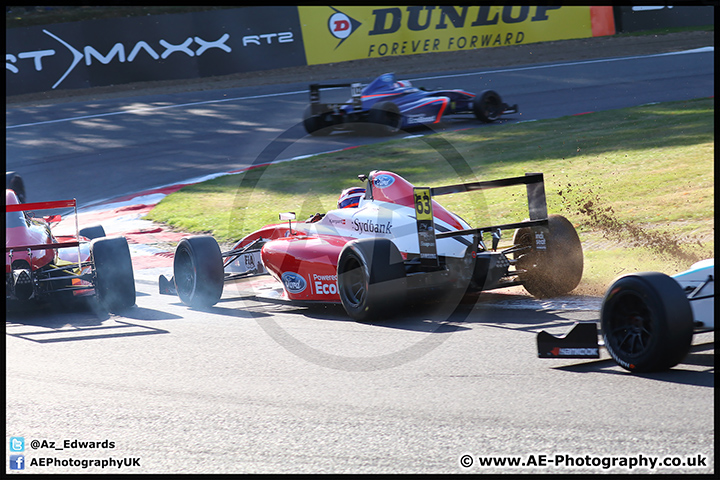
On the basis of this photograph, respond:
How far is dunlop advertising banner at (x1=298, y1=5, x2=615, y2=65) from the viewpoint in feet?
82.9

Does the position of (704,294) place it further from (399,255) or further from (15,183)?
(15,183)

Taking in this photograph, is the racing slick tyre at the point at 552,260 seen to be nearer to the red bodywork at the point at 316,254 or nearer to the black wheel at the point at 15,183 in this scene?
the red bodywork at the point at 316,254

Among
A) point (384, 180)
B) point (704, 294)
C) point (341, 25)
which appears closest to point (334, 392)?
point (704, 294)

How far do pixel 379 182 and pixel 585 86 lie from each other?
13.8m

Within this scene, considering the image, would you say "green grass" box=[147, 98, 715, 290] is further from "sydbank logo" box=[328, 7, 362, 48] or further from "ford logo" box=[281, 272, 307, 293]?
"sydbank logo" box=[328, 7, 362, 48]

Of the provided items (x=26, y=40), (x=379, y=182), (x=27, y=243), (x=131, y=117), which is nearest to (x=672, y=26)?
(x=131, y=117)

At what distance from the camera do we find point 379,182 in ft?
24.2

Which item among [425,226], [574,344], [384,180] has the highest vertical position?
[384,180]

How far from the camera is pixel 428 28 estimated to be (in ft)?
85.2

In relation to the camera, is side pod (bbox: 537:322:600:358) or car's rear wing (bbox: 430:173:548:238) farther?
car's rear wing (bbox: 430:173:548:238)

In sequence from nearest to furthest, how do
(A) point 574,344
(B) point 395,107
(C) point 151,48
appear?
(A) point 574,344, (B) point 395,107, (C) point 151,48

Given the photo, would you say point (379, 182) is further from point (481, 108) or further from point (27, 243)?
point (481, 108)

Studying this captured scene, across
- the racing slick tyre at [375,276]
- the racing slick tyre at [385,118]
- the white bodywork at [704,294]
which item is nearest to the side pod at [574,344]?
the white bodywork at [704,294]

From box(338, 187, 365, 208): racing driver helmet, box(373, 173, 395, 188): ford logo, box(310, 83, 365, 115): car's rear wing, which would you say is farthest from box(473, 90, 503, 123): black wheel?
box(373, 173, 395, 188): ford logo
